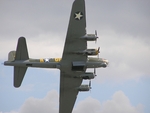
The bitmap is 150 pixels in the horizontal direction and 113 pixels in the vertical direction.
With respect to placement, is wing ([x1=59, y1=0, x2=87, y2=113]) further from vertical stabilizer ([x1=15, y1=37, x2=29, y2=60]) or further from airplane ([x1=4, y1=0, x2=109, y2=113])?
vertical stabilizer ([x1=15, y1=37, x2=29, y2=60])

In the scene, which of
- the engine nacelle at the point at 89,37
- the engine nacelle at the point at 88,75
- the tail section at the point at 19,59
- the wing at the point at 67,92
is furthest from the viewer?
the wing at the point at 67,92

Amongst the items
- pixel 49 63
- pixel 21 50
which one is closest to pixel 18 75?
pixel 21 50

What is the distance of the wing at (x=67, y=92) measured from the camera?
5928cm

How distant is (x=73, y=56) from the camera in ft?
178

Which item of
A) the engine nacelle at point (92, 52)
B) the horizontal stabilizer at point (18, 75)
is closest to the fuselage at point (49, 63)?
the horizontal stabilizer at point (18, 75)

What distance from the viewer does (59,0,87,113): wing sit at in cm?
5165

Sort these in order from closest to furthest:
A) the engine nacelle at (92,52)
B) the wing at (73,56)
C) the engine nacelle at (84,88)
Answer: the wing at (73,56) < the engine nacelle at (92,52) < the engine nacelle at (84,88)

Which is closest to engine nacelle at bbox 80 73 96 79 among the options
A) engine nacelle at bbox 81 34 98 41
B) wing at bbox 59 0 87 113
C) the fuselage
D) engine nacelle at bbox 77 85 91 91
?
wing at bbox 59 0 87 113

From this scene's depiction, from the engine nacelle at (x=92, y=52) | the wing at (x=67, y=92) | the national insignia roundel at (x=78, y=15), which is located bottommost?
the wing at (x=67, y=92)

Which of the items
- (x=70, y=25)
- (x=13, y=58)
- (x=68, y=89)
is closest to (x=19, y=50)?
(x=13, y=58)

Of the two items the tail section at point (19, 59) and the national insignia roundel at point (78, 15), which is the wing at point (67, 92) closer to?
the tail section at point (19, 59)

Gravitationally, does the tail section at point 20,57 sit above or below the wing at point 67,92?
above

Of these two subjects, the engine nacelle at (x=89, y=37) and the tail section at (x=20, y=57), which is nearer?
the tail section at (x=20, y=57)

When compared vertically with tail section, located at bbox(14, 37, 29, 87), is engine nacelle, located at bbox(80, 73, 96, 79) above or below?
below
